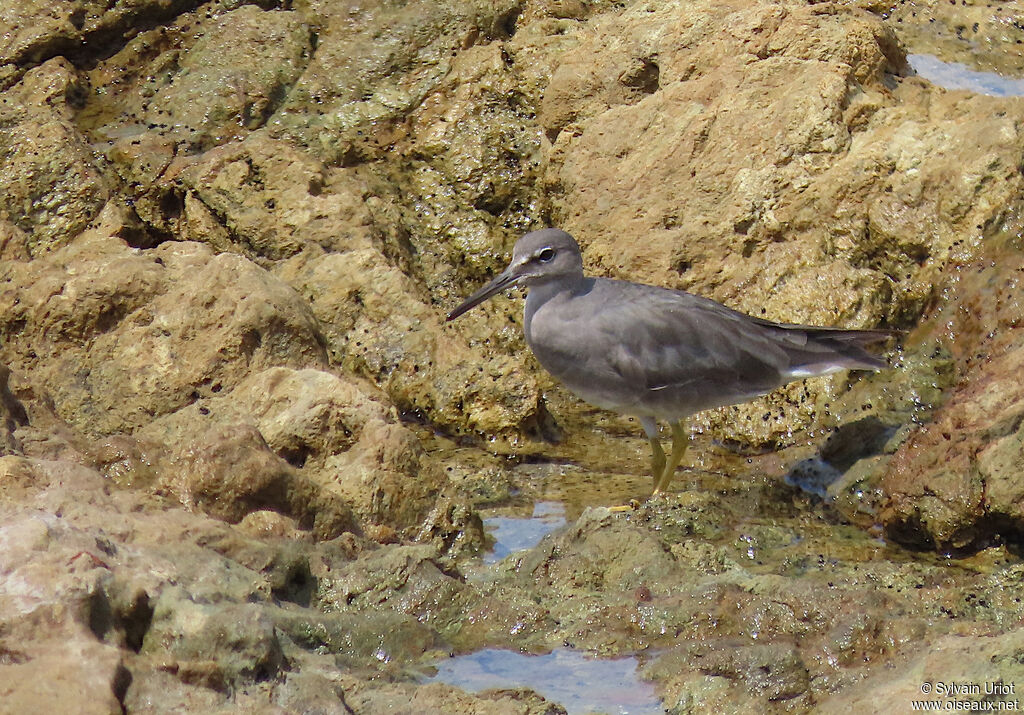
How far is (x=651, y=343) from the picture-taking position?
649cm

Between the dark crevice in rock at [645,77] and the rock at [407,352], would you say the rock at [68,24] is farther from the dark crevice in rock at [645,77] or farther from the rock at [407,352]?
the dark crevice in rock at [645,77]

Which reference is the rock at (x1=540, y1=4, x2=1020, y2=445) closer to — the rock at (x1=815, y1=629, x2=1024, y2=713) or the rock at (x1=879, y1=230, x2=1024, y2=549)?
the rock at (x1=879, y1=230, x2=1024, y2=549)

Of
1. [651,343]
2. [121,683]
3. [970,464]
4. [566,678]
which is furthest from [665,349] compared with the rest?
[121,683]

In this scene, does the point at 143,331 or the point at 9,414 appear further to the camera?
the point at 143,331

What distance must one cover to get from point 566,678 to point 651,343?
2.38m

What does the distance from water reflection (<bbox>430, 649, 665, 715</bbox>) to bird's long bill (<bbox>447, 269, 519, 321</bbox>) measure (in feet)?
7.52

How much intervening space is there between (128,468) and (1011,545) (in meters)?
3.71

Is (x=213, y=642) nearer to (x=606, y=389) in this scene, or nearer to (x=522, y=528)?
(x=522, y=528)

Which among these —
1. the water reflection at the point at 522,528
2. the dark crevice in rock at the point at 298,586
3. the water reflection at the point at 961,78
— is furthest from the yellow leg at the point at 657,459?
the water reflection at the point at 961,78

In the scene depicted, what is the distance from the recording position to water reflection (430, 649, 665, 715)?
14.0ft

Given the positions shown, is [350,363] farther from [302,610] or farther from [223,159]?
[302,610]

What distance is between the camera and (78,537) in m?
3.81

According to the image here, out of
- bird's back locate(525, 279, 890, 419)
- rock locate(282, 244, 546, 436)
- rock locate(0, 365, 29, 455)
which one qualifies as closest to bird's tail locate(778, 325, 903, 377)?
bird's back locate(525, 279, 890, 419)

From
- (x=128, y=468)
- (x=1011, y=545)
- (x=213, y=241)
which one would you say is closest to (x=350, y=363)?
(x=213, y=241)
